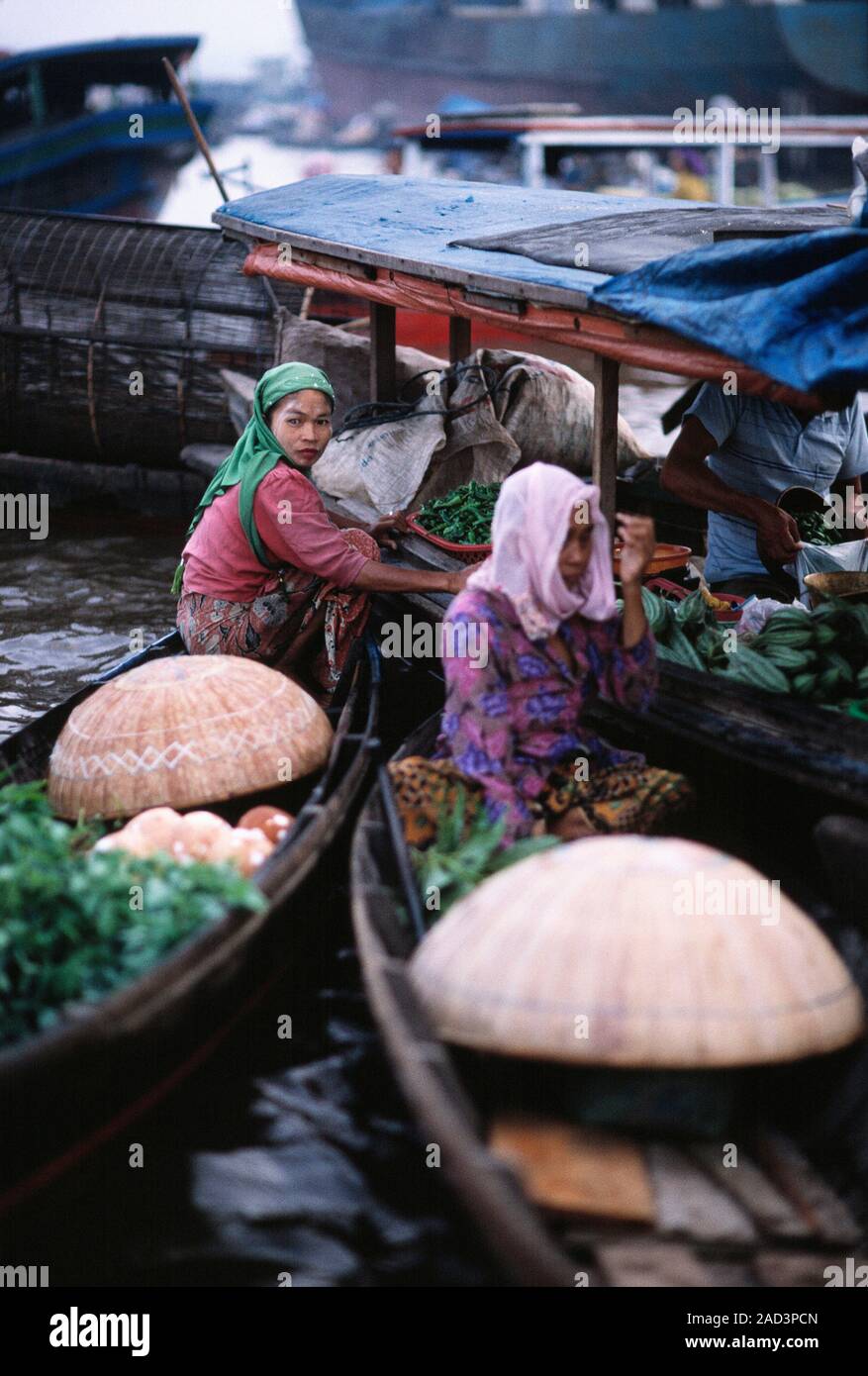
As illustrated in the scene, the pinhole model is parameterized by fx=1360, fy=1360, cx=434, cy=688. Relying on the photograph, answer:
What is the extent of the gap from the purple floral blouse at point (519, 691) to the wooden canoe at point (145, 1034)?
0.48 metres

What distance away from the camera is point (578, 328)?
4277mm

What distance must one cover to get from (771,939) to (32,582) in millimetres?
7557

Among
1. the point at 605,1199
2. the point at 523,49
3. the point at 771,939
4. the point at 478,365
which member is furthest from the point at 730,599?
the point at 523,49

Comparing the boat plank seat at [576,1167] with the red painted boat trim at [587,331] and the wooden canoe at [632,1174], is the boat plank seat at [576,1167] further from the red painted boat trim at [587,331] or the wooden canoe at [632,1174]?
the red painted boat trim at [587,331]

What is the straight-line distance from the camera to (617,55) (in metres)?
45.2

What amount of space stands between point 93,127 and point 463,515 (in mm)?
17537

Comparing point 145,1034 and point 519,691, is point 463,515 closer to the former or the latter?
point 519,691

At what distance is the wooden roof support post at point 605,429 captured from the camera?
187 inches

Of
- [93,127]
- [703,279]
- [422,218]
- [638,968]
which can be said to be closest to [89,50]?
[93,127]

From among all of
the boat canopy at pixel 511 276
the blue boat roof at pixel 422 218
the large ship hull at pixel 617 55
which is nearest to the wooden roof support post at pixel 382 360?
the boat canopy at pixel 511 276

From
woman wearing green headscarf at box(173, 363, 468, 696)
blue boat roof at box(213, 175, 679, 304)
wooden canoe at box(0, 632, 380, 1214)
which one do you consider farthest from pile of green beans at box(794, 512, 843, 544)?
wooden canoe at box(0, 632, 380, 1214)

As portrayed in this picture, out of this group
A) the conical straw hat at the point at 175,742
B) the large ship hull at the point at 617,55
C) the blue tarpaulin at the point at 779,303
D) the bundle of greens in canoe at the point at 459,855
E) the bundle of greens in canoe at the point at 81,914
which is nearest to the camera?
the bundle of greens in canoe at the point at 81,914
